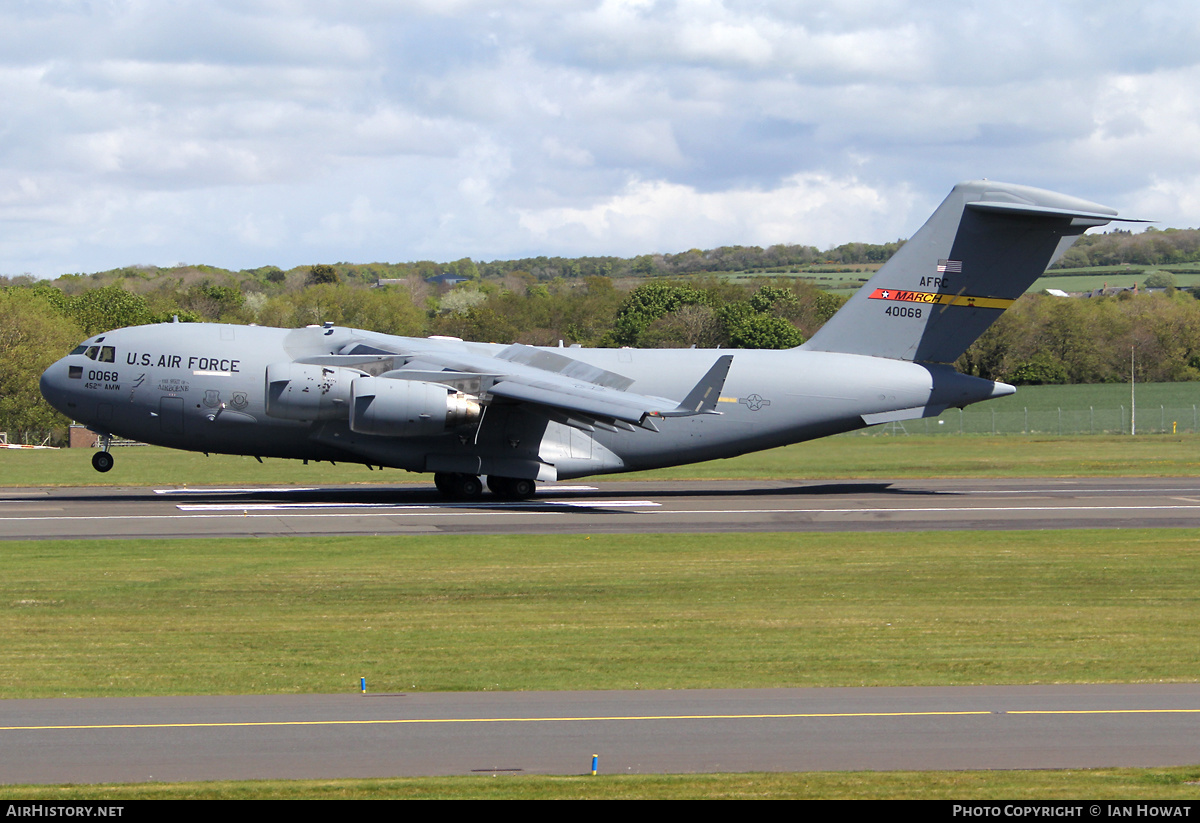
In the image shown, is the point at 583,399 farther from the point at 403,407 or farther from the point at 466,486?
the point at 466,486

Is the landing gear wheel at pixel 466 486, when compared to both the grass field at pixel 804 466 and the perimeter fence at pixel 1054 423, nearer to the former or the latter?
the grass field at pixel 804 466

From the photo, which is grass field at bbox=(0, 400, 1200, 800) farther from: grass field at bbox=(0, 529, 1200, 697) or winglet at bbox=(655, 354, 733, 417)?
winglet at bbox=(655, 354, 733, 417)

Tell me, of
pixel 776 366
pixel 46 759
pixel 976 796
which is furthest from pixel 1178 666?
pixel 776 366

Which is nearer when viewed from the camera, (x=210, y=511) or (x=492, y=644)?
(x=492, y=644)

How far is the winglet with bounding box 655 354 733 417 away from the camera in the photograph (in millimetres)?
27078

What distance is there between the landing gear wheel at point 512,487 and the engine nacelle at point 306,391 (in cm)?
473

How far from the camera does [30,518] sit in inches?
1039

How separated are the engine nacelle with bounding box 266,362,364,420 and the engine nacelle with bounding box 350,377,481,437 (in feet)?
1.07

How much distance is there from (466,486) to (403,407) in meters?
3.66

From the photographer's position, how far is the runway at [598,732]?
8758mm

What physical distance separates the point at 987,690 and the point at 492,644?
5.50 metres

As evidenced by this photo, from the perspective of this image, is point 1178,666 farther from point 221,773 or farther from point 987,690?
point 221,773

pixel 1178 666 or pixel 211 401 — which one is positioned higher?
pixel 211 401

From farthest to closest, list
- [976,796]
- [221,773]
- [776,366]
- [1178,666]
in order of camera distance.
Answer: [776,366] < [1178,666] < [221,773] < [976,796]
